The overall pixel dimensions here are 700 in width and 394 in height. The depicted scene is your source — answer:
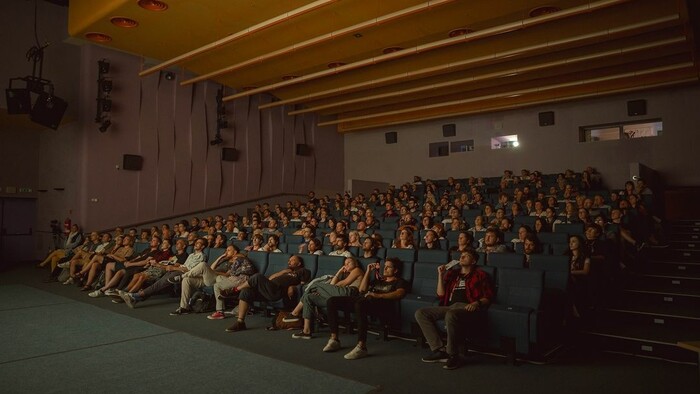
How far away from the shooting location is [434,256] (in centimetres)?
472

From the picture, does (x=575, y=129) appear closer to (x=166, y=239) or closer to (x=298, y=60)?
(x=298, y=60)

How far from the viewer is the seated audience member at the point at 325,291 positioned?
4121 mm

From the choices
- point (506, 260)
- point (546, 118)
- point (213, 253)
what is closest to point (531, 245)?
point (506, 260)

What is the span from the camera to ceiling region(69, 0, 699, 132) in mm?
6871

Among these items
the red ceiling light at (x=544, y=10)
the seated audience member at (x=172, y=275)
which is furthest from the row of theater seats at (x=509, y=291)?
the red ceiling light at (x=544, y=10)

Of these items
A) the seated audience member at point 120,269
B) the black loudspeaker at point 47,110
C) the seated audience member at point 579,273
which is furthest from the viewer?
the black loudspeaker at point 47,110

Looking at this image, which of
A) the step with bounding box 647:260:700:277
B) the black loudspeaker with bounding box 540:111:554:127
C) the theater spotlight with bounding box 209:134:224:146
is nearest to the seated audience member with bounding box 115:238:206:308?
the step with bounding box 647:260:700:277

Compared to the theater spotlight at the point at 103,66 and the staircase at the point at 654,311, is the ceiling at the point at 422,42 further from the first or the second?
the staircase at the point at 654,311

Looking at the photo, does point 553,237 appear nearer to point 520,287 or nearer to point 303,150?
point 520,287

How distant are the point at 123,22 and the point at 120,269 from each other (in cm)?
434

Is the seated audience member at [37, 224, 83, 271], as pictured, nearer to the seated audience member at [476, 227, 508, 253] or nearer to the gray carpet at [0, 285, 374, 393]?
the gray carpet at [0, 285, 374, 393]

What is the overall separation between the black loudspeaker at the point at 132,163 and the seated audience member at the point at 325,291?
713 cm

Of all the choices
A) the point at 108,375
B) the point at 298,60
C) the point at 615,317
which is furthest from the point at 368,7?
the point at 108,375

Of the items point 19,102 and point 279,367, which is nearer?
point 279,367
